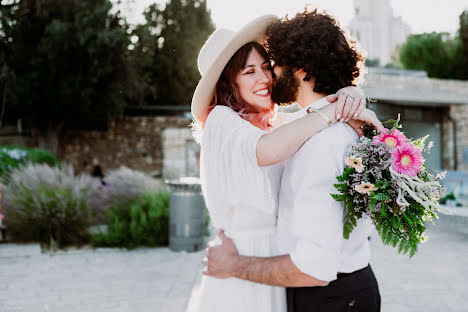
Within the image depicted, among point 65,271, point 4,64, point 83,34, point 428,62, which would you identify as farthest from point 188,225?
point 428,62

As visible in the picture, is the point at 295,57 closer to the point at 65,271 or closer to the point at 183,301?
the point at 183,301

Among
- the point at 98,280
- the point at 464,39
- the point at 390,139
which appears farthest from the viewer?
the point at 464,39

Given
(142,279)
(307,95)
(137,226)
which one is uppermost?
(307,95)

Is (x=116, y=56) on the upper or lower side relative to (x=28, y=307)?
upper

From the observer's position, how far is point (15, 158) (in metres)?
8.27

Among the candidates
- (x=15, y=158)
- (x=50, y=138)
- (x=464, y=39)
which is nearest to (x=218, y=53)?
(x=15, y=158)

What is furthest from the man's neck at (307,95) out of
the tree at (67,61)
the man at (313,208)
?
the tree at (67,61)

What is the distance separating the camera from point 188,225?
614 centimetres

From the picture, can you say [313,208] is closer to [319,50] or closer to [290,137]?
[290,137]

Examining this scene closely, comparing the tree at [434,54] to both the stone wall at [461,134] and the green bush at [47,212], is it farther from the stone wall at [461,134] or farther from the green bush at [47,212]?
the green bush at [47,212]

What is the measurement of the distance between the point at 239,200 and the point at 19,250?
18.9 ft

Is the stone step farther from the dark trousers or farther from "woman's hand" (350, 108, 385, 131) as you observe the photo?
"woman's hand" (350, 108, 385, 131)

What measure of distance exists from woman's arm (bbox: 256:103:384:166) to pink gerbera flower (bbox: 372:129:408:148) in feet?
0.51

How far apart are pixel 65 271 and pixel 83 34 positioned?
34.9 feet
